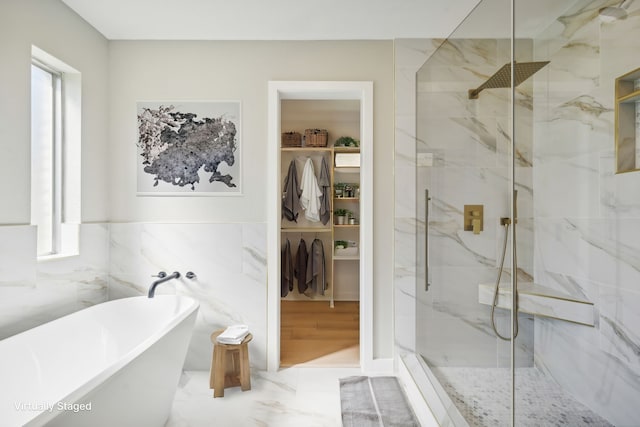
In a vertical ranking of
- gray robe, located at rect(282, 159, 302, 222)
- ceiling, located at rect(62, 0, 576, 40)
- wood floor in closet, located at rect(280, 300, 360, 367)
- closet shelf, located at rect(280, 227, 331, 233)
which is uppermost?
ceiling, located at rect(62, 0, 576, 40)

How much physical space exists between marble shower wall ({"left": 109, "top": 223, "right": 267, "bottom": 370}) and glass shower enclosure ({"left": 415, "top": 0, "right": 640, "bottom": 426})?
144 centimetres

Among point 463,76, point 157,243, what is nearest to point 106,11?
point 157,243

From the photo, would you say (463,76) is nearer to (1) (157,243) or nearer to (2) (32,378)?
(1) (157,243)

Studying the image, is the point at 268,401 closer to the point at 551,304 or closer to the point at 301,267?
the point at 551,304

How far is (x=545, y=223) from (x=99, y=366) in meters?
2.35

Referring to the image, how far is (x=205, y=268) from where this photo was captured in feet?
8.82

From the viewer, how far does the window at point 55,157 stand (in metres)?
2.27

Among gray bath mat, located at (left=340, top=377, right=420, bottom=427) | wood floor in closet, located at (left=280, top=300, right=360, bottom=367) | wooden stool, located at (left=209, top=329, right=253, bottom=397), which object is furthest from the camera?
wood floor in closet, located at (left=280, top=300, right=360, bottom=367)

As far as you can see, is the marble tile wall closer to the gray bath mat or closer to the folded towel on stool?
the folded towel on stool

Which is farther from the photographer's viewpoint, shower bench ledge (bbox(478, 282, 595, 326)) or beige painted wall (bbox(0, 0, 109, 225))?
beige painted wall (bbox(0, 0, 109, 225))

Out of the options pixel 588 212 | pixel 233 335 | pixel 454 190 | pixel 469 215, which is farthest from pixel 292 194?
pixel 588 212

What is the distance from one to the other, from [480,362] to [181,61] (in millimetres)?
2738

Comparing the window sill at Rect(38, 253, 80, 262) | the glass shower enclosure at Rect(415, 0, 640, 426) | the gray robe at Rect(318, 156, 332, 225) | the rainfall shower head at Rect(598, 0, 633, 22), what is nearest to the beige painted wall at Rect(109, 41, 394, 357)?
the window sill at Rect(38, 253, 80, 262)

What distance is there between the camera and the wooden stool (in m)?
2.33
